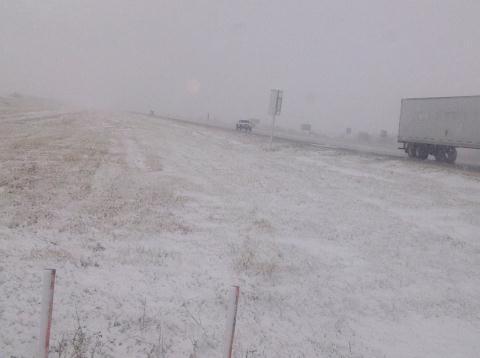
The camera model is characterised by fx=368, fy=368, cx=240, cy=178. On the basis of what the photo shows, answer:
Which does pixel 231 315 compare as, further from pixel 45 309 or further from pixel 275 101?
pixel 275 101

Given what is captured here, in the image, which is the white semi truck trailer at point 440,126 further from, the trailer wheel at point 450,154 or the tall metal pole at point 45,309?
the tall metal pole at point 45,309

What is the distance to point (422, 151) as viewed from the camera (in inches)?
1121

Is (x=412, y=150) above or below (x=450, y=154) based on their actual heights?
above

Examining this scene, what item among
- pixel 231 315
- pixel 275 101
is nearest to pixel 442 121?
pixel 275 101

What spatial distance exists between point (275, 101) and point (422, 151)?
1219cm

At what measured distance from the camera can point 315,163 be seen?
22.1 meters

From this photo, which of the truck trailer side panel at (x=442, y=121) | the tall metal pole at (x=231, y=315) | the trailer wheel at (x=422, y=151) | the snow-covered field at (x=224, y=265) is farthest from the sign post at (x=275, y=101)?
the tall metal pole at (x=231, y=315)

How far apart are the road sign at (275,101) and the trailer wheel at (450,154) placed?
12.5 meters

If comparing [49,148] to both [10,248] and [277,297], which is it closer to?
[10,248]

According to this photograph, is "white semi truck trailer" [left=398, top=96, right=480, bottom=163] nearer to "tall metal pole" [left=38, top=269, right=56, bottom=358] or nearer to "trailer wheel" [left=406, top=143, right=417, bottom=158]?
"trailer wheel" [left=406, top=143, right=417, bottom=158]

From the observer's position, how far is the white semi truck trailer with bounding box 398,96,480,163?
920 inches

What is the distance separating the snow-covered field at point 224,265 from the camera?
15.8ft

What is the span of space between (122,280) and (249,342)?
7.39 feet

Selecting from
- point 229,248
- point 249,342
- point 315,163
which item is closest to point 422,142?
point 315,163
